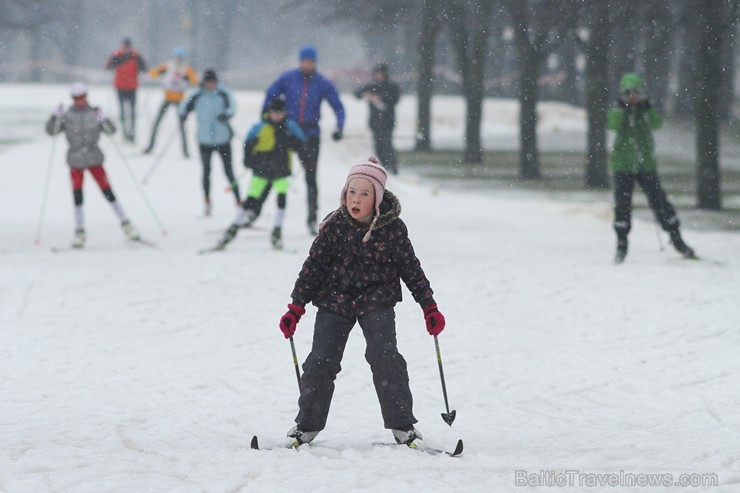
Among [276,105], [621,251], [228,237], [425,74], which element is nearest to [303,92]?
[276,105]

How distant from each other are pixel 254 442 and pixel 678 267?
23.4 ft

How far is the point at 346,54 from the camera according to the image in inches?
3472

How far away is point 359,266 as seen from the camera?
215 inches

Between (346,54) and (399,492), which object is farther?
(346,54)

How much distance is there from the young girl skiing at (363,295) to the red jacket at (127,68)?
18.9m

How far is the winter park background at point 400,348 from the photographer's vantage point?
5.23 metres

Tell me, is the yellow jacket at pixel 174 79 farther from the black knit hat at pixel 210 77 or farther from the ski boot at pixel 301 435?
the ski boot at pixel 301 435

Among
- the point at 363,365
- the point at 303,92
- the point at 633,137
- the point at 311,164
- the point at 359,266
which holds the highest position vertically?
the point at 303,92

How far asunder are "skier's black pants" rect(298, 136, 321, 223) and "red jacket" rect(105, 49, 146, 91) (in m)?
11.2

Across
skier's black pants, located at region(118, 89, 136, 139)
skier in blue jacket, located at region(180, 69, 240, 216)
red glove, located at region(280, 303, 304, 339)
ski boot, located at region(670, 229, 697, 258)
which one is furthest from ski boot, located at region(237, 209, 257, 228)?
skier's black pants, located at region(118, 89, 136, 139)

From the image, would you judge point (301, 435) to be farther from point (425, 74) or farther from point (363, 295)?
point (425, 74)

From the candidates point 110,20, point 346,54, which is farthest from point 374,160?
point 346,54

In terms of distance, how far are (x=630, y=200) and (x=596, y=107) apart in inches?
342

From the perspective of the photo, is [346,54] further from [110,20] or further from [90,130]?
[90,130]
